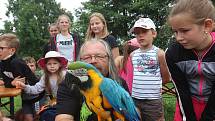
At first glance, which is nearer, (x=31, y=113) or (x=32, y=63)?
(x=31, y=113)

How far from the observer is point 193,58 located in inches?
88.1

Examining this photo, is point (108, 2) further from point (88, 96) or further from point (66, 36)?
point (88, 96)

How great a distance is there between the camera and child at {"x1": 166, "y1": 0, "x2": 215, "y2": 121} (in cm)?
207

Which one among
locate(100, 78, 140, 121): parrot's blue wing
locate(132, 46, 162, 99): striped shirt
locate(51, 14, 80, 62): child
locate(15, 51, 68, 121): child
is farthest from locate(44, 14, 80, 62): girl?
locate(100, 78, 140, 121): parrot's blue wing

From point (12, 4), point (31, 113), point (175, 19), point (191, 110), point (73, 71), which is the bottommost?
point (31, 113)

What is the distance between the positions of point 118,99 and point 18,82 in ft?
9.66

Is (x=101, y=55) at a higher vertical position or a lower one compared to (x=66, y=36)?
lower

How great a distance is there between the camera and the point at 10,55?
199 inches

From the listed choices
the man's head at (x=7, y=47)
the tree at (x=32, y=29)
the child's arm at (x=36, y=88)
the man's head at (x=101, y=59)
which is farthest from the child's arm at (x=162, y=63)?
the tree at (x=32, y=29)

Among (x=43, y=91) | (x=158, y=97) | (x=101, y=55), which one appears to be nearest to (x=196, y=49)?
(x=101, y=55)

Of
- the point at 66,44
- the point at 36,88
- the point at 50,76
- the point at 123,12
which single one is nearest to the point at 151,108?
the point at 50,76

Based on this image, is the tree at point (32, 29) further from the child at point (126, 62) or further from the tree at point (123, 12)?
the child at point (126, 62)

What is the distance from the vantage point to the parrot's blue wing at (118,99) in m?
2.02

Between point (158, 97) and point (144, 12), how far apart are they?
23035 mm
